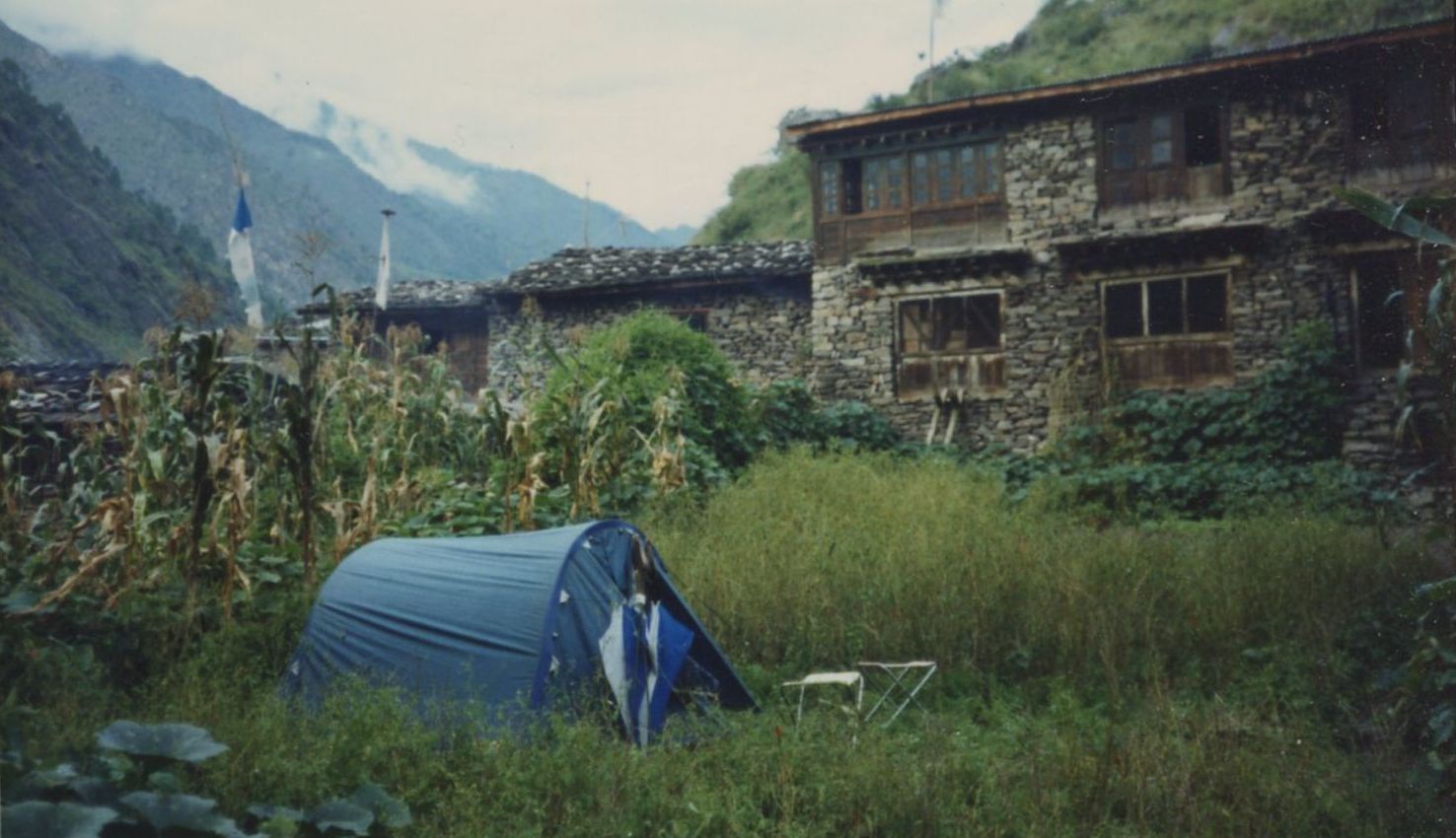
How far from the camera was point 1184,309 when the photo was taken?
16.1 metres

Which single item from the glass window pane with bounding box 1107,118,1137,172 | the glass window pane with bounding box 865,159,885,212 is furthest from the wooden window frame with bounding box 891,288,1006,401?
the glass window pane with bounding box 1107,118,1137,172

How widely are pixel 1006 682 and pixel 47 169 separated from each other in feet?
43.4

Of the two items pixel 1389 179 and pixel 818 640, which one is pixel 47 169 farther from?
pixel 1389 179

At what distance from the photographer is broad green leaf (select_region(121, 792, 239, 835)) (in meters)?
3.18

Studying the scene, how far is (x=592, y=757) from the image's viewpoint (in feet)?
15.5

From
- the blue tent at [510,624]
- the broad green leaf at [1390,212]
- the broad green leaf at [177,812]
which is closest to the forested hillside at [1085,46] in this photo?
the blue tent at [510,624]

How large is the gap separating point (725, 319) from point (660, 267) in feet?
5.52

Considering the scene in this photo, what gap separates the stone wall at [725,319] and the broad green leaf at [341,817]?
49.1ft

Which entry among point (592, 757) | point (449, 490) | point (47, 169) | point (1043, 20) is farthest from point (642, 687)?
point (1043, 20)

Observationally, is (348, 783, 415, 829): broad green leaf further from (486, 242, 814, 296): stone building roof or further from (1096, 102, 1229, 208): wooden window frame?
(486, 242, 814, 296): stone building roof

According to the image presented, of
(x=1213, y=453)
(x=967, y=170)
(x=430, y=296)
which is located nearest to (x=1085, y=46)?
(x=967, y=170)

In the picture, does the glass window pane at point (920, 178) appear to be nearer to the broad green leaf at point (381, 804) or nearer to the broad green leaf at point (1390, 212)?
the broad green leaf at point (1390, 212)

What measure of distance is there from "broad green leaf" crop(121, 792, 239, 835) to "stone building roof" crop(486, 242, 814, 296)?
16309mm

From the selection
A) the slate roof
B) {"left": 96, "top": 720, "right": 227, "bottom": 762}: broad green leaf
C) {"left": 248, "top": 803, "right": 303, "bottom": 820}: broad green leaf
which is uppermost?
the slate roof
